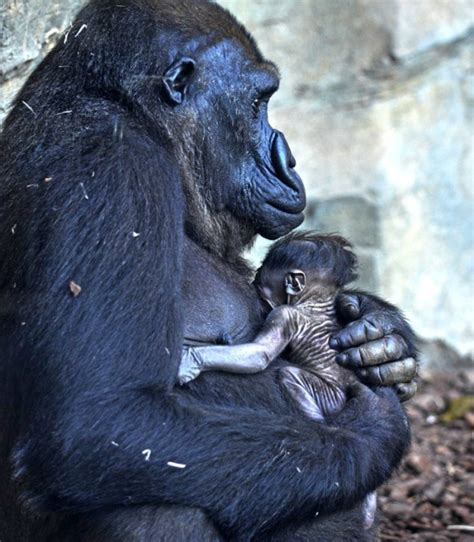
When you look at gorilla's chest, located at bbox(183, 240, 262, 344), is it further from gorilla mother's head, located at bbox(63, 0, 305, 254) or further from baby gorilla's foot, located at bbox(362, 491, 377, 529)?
baby gorilla's foot, located at bbox(362, 491, 377, 529)

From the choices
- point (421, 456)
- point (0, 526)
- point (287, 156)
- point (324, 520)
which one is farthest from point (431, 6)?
point (0, 526)

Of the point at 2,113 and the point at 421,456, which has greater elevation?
the point at 2,113

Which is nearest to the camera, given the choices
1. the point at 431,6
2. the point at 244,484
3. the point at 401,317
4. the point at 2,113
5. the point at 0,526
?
the point at 244,484

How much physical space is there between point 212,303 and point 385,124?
9.46 feet

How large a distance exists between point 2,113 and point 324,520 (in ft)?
6.44

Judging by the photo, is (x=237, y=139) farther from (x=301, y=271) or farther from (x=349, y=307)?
(x=349, y=307)

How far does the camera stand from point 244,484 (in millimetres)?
3701

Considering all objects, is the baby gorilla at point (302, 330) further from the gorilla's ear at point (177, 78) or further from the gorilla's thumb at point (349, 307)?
the gorilla's ear at point (177, 78)

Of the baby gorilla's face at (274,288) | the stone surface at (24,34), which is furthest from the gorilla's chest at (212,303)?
the stone surface at (24,34)

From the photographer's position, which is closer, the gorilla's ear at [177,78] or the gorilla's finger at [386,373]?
the gorilla's ear at [177,78]

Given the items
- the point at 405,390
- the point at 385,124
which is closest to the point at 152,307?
the point at 405,390

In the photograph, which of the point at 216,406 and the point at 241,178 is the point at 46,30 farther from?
the point at 216,406

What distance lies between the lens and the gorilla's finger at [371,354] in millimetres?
4273

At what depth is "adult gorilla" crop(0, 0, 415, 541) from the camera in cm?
358
